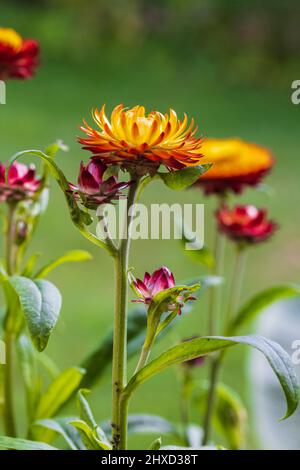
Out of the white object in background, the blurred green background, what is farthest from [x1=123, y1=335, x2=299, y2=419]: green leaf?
the blurred green background

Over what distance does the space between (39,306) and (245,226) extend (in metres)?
0.41

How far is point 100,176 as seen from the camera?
0.62 meters

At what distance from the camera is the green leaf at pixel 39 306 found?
61cm

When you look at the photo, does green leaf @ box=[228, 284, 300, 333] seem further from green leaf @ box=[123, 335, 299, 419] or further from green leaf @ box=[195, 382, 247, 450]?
green leaf @ box=[123, 335, 299, 419]

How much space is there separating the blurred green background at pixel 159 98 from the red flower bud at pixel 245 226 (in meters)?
0.69

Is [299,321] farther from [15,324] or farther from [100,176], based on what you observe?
[100,176]

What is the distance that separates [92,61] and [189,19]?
59 cm

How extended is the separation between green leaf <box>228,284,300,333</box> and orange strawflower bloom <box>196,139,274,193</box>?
0.40ft

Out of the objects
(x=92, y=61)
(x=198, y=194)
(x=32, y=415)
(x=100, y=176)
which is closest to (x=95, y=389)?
(x=32, y=415)

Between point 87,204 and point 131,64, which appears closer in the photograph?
point 87,204

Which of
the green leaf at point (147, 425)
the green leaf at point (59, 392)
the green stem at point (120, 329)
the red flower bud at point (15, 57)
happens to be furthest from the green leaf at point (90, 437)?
the red flower bud at point (15, 57)

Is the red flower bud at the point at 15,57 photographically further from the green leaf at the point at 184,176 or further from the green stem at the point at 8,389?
the green leaf at the point at 184,176

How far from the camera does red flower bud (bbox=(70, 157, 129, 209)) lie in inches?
24.3

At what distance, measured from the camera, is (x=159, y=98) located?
3.50m
